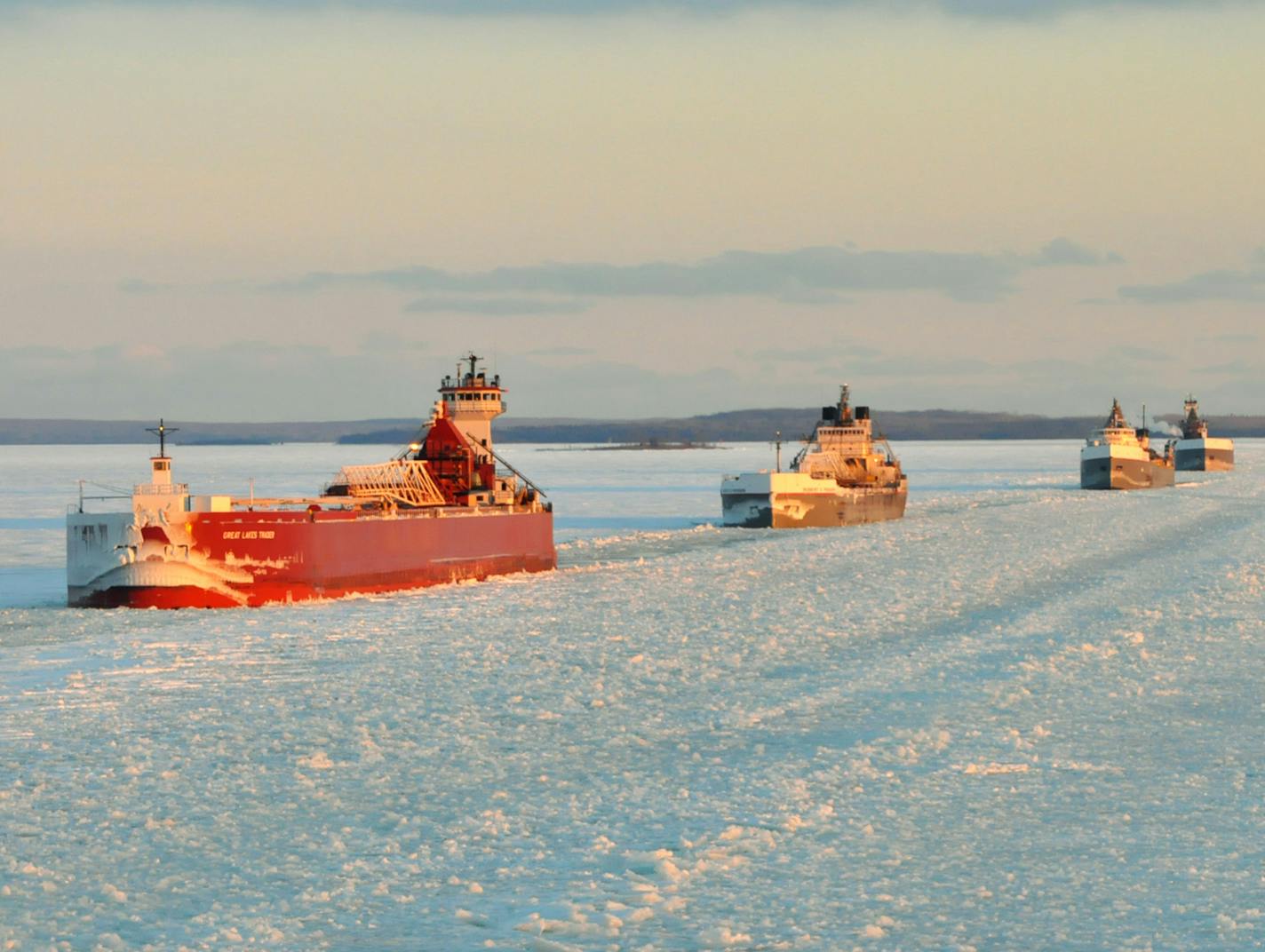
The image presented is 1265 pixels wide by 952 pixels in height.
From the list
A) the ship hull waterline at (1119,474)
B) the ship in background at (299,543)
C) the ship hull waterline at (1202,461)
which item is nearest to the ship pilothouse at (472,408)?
the ship in background at (299,543)

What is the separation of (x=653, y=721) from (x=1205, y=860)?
8.54 meters

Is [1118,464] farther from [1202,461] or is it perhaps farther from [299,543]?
[299,543]

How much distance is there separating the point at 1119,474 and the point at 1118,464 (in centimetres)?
82

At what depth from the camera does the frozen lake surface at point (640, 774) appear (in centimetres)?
1152

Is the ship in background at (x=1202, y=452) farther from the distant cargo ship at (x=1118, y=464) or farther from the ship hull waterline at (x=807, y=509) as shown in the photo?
the ship hull waterline at (x=807, y=509)

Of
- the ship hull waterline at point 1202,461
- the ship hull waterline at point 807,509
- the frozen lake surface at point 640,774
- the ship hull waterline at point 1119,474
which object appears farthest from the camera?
the ship hull waterline at point 1202,461

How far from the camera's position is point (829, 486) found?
249 feet

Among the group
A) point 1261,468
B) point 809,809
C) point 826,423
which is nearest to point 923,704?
point 809,809

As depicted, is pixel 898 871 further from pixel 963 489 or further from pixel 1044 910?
pixel 963 489

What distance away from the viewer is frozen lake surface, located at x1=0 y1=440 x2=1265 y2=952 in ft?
37.8

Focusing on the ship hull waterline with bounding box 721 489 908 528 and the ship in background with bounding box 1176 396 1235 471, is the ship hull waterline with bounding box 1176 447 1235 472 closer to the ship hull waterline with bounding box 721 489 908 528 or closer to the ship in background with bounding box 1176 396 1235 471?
the ship in background with bounding box 1176 396 1235 471

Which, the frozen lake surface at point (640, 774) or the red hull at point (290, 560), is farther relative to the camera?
the red hull at point (290, 560)

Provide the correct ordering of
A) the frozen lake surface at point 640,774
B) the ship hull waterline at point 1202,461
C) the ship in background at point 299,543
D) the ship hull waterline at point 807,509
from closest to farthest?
the frozen lake surface at point 640,774
the ship in background at point 299,543
the ship hull waterline at point 807,509
the ship hull waterline at point 1202,461

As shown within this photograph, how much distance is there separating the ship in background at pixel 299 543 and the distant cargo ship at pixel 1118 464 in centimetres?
7410
